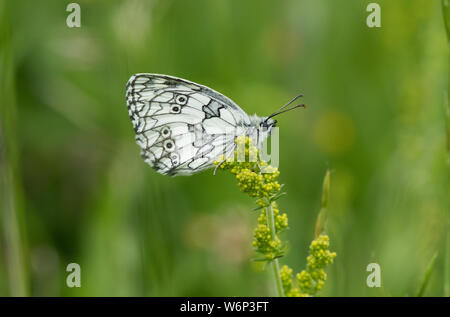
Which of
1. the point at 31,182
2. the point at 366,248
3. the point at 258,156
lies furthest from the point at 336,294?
the point at 31,182

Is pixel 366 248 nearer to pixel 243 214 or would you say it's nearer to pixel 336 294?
pixel 243 214

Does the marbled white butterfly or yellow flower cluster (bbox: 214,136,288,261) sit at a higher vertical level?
the marbled white butterfly

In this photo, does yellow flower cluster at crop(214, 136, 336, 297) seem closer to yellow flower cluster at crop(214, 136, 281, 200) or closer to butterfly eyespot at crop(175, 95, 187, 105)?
yellow flower cluster at crop(214, 136, 281, 200)

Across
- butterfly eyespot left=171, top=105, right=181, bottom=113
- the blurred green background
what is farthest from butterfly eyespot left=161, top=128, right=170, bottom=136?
the blurred green background

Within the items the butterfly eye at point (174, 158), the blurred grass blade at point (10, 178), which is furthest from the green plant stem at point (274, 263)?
the blurred grass blade at point (10, 178)

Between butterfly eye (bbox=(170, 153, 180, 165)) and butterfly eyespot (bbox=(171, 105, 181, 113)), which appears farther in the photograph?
butterfly eyespot (bbox=(171, 105, 181, 113))

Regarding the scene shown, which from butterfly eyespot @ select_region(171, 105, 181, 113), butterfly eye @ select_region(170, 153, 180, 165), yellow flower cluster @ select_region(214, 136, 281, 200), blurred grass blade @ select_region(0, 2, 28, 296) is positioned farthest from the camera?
butterfly eyespot @ select_region(171, 105, 181, 113)

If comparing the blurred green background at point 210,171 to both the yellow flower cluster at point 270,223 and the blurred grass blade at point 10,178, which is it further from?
the yellow flower cluster at point 270,223

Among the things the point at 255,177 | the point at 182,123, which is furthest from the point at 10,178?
the point at 255,177
